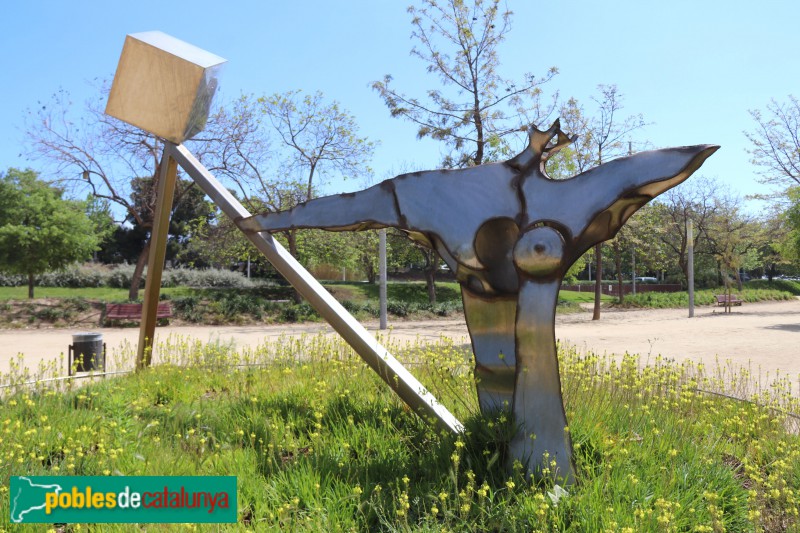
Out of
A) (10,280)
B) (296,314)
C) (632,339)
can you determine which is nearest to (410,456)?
(632,339)

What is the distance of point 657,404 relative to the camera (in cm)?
453

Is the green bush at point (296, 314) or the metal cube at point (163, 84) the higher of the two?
the metal cube at point (163, 84)

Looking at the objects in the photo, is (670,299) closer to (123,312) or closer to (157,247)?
(123,312)

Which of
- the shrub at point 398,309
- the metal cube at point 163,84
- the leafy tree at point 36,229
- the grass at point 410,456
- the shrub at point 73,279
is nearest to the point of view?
the grass at point 410,456

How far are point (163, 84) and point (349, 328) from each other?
10.7 feet

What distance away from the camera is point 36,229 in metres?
21.3

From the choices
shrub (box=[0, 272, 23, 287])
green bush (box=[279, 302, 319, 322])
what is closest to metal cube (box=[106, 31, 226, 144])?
green bush (box=[279, 302, 319, 322])

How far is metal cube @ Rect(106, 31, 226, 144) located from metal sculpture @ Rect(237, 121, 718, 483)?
2.52 metres

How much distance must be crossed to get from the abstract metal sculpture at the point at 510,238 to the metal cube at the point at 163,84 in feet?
5.19

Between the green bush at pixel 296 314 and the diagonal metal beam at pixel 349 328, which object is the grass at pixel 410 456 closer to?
the diagonal metal beam at pixel 349 328

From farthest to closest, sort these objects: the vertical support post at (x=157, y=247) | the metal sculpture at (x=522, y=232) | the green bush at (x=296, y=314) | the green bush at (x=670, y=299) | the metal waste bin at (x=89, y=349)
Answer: the green bush at (x=670, y=299) < the green bush at (x=296, y=314) < the metal waste bin at (x=89, y=349) < the vertical support post at (x=157, y=247) < the metal sculpture at (x=522, y=232)

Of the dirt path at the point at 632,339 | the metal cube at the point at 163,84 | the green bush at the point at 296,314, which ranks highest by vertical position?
the metal cube at the point at 163,84

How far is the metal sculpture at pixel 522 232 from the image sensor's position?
3.20 meters

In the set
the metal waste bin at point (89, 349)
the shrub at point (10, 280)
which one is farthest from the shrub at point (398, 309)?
the shrub at point (10, 280)
